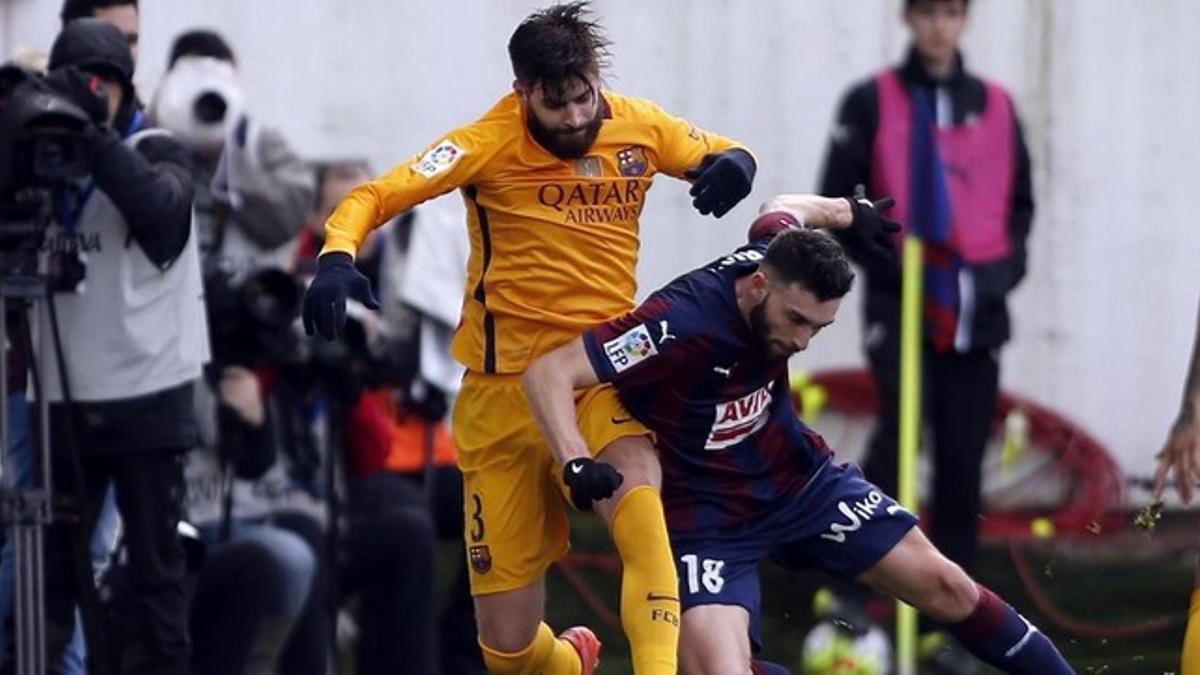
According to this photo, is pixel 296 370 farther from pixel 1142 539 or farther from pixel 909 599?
pixel 1142 539

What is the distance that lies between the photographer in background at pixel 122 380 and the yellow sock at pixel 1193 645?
2929 millimetres

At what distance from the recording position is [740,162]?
9453 millimetres

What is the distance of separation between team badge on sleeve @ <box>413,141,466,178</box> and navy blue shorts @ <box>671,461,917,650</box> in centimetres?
114

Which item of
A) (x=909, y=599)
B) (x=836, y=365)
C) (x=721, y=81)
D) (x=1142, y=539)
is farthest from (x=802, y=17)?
(x=909, y=599)

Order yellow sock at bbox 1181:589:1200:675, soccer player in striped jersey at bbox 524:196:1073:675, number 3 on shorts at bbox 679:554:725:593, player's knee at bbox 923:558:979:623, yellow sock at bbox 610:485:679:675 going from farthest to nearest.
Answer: player's knee at bbox 923:558:979:623, number 3 on shorts at bbox 679:554:725:593, soccer player in striped jersey at bbox 524:196:1073:675, yellow sock at bbox 610:485:679:675, yellow sock at bbox 1181:589:1200:675

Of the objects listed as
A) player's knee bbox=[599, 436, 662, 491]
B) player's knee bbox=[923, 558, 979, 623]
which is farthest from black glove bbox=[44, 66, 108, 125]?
player's knee bbox=[923, 558, 979, 623]

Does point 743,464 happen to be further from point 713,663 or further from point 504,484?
point 504,484

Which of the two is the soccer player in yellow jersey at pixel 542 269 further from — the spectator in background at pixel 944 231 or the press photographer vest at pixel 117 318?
the spectator in background at pixel 944 231

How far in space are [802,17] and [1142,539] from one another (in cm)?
234

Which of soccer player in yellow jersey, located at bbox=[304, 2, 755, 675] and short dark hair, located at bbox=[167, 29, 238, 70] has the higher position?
short dark hair, located at bbox=[167, 29, 238, 70]

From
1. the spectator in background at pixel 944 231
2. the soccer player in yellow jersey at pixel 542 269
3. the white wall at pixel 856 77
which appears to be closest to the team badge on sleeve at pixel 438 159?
the soccer player in yellow jersey at pixel 542 269

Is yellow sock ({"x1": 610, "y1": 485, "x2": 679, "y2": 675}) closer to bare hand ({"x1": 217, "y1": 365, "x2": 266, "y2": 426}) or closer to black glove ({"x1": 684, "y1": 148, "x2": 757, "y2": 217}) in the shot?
black glove ({"x1": 684, "y1": 148, "x2": 757, "y2": 217})

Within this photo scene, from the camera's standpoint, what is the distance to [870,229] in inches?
375

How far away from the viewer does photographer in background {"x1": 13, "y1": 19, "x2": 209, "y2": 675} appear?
32.3 ft
